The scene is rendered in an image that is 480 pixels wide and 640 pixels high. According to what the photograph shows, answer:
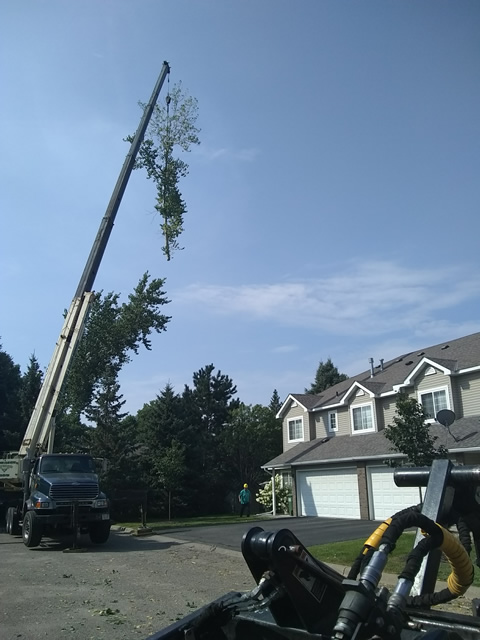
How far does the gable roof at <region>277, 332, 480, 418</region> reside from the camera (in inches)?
915

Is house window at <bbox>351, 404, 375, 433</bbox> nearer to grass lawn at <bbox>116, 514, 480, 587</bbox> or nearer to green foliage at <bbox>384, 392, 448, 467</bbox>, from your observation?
grass lawn at <bbox>116, 514, 480, 587</bbox>

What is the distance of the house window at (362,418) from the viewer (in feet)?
89.1

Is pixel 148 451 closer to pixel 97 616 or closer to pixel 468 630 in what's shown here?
pixel 97 616

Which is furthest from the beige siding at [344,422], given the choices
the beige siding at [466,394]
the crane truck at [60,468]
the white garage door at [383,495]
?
the crane truck at [60,468]

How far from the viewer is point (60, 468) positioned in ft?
55.0

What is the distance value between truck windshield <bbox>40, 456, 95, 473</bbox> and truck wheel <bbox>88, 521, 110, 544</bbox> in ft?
5.42

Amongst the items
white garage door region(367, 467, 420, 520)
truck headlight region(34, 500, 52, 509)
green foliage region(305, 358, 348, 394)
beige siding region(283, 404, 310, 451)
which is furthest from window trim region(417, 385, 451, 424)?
green foliage region(305, 358, 348, 394)

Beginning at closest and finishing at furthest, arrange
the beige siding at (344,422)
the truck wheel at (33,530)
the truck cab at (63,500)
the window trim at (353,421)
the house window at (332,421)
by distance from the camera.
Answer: the truck wheel at (33,530) → the truck cab at (63,500) → the window trim at (353,421) → the beige siding at (344,422) → the house window at (332,421)

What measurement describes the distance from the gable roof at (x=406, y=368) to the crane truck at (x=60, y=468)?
14312 millimetres

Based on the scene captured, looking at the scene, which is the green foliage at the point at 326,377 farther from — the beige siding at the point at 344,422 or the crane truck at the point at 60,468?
the crane truck at the point at 60,468

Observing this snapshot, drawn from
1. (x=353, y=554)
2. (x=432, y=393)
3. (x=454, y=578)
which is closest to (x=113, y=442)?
(x=432, y=393)

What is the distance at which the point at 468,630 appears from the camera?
226 cm

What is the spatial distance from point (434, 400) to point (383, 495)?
14.9 feet

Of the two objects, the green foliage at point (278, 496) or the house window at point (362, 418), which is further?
the green foliage at point (278, 496)
